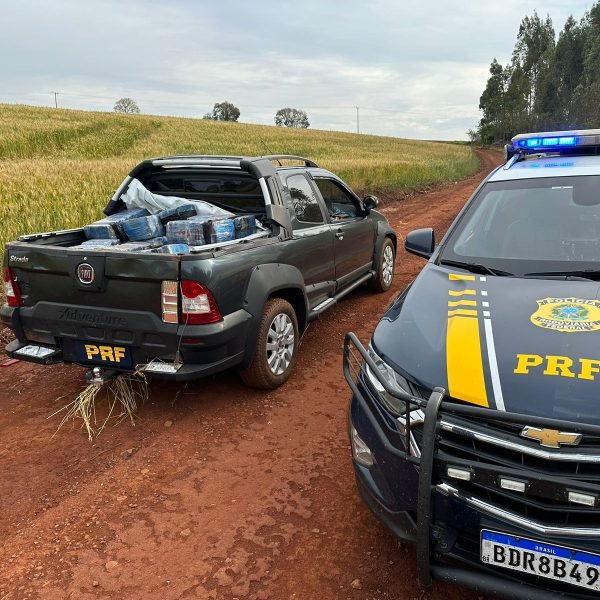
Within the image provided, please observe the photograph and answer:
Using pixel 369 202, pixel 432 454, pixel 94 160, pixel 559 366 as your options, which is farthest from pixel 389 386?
pixel 94 160

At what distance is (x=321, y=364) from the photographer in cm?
481

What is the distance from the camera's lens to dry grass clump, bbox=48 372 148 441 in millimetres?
3852

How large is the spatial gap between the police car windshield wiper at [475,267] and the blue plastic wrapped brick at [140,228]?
2.57 m

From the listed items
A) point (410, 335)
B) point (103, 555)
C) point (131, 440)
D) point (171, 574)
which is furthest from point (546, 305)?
point (131, 440)

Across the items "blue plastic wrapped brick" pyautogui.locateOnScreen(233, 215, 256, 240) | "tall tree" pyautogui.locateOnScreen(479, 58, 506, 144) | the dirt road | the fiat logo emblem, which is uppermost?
"tall tree" pyautogui.locateOnScreen(479, 58, 506, 144)

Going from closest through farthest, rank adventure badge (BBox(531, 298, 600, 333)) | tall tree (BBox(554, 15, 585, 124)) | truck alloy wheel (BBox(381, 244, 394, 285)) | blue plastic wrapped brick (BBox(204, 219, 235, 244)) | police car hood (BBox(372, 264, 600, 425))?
police car hood (BBox(372, 264, 600, 425)) → adventure badge (BBox(531, 298, 600, 333)) → blue plastic wrapped brick (BBox(204, 219, 235, 244)) → truck alloy wheel (BBox(381, 244, 394, 285)) → tall tree (BBox(554, 15, 585, 124))

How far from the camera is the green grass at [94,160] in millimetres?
8891

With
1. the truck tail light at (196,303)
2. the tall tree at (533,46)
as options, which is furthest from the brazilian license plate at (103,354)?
the tall tree at (533,46)

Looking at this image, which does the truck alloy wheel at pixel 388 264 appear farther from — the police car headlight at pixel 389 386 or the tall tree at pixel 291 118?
the tall tree at pixel 291 118

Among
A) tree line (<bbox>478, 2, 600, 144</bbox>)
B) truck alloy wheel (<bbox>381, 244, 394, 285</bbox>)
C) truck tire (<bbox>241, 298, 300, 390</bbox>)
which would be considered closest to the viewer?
truck tire (<bbox>241, 298, 300, 390</bbox>)

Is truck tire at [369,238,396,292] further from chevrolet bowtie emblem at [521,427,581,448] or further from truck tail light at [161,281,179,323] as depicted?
chevrolet bowtie emblem at [521,427,581,448]

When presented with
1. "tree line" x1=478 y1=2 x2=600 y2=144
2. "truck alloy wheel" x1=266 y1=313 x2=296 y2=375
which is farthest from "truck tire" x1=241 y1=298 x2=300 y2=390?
"tree line" x1=478 y1=2 x2=600 y2=144

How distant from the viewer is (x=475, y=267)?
10.4 ft

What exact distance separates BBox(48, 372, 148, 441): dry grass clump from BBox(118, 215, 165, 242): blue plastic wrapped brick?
4.10 ft
